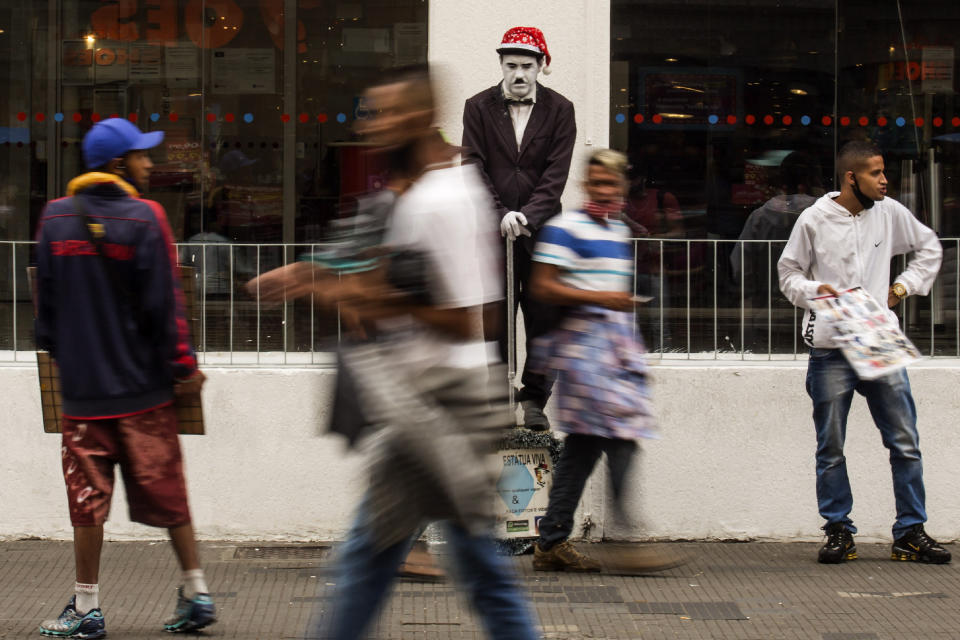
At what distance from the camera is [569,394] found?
18.5 feet

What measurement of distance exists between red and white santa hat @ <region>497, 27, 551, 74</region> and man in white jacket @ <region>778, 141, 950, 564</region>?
1596mm

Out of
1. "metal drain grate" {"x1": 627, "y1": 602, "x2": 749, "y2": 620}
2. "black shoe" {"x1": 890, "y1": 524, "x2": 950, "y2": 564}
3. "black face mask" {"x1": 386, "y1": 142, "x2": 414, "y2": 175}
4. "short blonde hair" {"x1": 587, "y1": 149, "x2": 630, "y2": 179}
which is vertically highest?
"short blonde hair" {"x1": 587, "y1": 149, "x2": 630, "y2": 179}

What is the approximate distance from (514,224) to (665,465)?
4.77 feet

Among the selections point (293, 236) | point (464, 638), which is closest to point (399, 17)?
point (293, 236)

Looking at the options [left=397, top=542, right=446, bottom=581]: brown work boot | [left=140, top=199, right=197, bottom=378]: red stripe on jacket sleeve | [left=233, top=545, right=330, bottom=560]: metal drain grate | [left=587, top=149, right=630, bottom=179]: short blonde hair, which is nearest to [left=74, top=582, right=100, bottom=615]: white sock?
[left=140, top=199, right=197, bottom=378]: red stripe on jacket sleeve

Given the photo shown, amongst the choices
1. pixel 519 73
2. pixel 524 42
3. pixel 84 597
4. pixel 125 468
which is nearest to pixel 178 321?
pixel 125 468

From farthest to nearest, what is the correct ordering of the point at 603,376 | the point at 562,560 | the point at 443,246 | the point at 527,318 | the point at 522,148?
the point at 527,318 < the point at 522,148 < the point at 562,560 < the point at 603,376 < the point at 443,246

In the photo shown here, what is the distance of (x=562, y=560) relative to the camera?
20.3 feet

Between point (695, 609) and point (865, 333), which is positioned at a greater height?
point (865, 333)

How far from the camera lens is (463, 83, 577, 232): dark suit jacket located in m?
6.89

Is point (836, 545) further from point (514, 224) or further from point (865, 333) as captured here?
point (514, 224)

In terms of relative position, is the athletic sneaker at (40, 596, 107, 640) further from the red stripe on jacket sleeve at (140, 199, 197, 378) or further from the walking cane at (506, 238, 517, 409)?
the walking cane at (506, 238, 517, 409)

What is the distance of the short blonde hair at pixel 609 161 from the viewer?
573cm

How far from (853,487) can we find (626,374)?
1976mm
